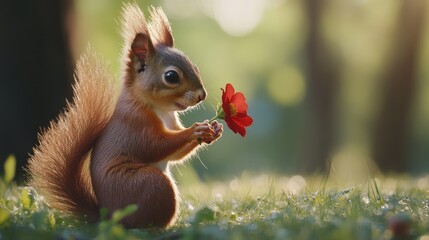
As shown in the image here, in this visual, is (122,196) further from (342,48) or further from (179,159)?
(342,48)

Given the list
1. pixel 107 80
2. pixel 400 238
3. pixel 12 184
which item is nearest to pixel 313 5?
pixel 12 184

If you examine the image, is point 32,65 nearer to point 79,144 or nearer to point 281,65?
point 79,144

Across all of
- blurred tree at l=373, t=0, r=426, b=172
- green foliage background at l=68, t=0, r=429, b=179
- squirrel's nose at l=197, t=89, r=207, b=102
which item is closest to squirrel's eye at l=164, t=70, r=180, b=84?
squirrel's nose at l=197, t=89, r=207, b=102

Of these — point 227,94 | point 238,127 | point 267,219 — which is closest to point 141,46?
point 227,94

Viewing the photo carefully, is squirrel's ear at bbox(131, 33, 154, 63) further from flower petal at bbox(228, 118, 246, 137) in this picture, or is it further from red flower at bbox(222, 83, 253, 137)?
flower petal at bbox(228, 118, 246, 137)

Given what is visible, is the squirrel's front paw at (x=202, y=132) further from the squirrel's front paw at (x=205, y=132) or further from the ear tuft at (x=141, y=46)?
the ear tuft at (x=141, y=46)

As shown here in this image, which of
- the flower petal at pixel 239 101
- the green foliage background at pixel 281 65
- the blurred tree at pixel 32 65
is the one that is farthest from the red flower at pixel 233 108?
the green foliage background at pixel 281 65

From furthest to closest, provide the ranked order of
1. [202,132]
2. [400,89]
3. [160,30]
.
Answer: [400,89] → [160,30] → [202,132]
